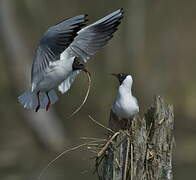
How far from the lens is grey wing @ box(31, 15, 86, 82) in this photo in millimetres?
7965

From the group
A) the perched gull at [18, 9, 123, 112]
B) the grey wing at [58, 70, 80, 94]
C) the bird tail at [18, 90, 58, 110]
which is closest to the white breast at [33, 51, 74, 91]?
the perched gull at [18, 9, 123, 112]

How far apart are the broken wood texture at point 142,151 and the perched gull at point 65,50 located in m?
2.26

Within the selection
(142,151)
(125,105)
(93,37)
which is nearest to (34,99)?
(93,37)

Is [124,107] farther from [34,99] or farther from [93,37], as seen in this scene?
[34,99]

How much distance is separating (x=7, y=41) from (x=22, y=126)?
1.97 meters

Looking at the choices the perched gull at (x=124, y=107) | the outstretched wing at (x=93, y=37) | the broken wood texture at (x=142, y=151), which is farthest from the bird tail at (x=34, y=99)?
the broken wood texture at (x=142, y=151)

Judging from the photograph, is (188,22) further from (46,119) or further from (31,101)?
(31,101)

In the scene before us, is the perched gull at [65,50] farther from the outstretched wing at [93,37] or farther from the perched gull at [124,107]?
the perched gull at [124,107]

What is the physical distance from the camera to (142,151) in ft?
19.2

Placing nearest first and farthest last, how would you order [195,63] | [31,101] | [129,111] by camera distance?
[129,111] → [31,101] → [195,63]

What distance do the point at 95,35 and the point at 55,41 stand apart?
0.50 metres

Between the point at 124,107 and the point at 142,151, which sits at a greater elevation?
the point at 142,151

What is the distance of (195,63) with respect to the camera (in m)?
22.1

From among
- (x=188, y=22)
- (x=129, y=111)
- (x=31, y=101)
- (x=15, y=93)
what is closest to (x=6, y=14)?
(x=15, y=93)
